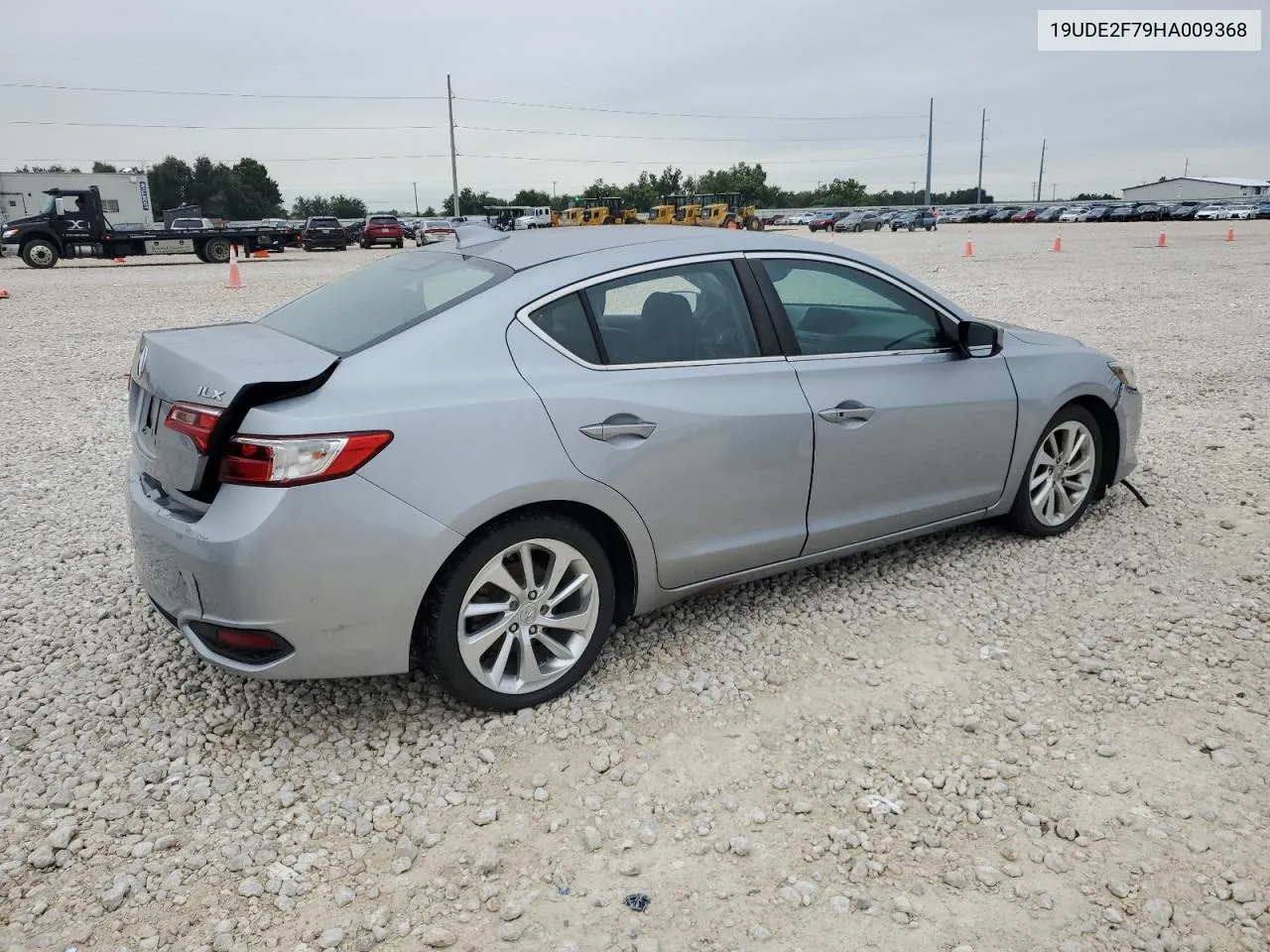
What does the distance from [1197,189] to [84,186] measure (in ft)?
407

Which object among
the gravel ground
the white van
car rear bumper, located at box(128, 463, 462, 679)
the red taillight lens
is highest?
the white van

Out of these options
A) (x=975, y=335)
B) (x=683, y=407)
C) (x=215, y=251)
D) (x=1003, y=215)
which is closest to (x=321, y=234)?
(x=215, y=251)

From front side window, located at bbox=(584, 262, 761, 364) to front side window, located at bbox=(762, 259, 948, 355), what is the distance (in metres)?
0.24

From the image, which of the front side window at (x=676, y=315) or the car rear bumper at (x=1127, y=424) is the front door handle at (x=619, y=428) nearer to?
the front side window at (x=676, y=315)

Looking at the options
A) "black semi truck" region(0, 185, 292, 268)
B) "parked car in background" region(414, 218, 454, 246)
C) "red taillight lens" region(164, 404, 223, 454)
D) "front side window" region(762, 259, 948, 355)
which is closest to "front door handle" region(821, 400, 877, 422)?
"front side window" region(762, 259, 948, 355)

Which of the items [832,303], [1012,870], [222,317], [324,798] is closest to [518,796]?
[324,798]

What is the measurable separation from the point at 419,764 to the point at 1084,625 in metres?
2.70

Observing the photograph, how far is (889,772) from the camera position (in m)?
2.99

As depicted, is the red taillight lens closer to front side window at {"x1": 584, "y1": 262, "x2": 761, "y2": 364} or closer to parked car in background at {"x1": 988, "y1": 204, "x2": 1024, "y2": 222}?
front side window at {"x1": 584, "y1": 262, "x2": 761, "y2": 364}

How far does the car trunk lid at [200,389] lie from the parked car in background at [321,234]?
36.9 meters

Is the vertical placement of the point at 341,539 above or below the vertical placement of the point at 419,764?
above

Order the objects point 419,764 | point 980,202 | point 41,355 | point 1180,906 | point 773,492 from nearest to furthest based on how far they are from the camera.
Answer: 1. point 1180,906
2. point 419,764
3. point 773,492
4. point 41,355
5. point 980,202

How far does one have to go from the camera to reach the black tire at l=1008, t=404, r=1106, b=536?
183 inches

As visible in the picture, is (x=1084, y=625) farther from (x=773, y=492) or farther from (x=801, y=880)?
(x=801, y=880)
